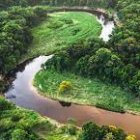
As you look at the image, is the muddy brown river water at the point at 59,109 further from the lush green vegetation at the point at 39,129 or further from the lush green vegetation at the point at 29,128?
the lush green vegetation at the point at 29,128

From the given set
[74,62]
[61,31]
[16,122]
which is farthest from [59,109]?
[61,31]

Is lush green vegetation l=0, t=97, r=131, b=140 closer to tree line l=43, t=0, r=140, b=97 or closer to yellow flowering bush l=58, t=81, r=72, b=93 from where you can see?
yellow flowering bush l=58, t=81, r=72, b=93

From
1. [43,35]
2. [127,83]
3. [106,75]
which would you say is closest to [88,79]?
[106,75]

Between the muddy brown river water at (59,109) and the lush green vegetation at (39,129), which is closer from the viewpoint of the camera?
the lush green vegetation at (39,129)

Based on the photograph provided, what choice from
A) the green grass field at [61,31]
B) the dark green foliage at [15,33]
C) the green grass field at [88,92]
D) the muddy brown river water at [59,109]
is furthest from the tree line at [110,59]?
the green grass field at [61,31]

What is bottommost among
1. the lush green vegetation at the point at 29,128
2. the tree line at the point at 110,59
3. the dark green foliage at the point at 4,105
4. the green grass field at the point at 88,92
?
the lush green vegetation at the point at 29,128

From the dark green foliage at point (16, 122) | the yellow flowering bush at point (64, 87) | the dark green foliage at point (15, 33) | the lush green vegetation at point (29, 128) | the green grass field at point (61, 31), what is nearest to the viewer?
the dark green foliage at point (16, 122)

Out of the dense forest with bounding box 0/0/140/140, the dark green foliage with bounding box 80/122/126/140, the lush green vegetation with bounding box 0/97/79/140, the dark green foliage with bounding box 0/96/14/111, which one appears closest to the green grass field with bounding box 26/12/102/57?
the dense forest with bounding box 0/0/140/140

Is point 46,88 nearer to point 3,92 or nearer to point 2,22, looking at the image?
point 3,92
